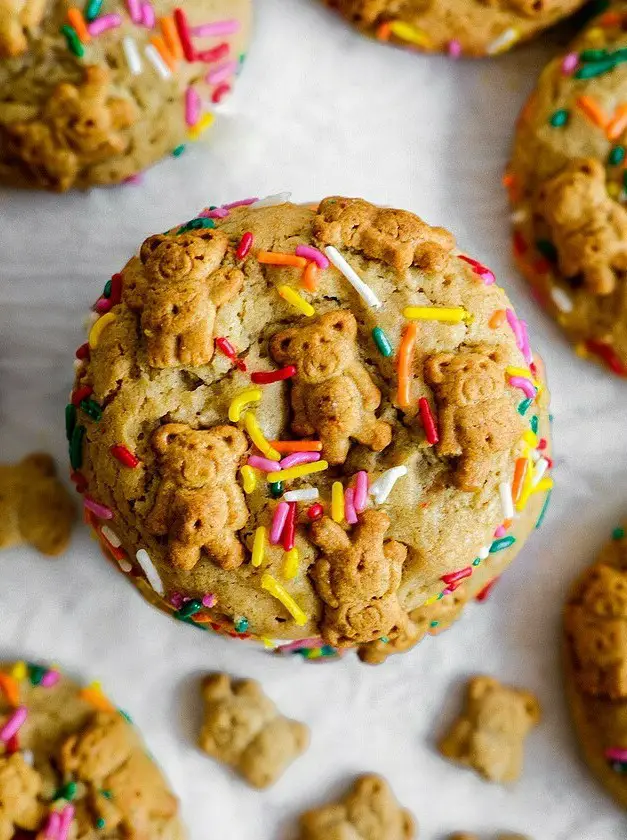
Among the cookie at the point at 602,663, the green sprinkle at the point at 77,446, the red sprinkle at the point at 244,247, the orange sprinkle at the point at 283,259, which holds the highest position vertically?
the orange sprinkle at the point at 283,259

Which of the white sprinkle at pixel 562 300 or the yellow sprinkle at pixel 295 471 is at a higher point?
the white sprinkle at pixel 562 300

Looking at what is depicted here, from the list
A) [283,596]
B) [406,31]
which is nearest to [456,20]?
[406,31]

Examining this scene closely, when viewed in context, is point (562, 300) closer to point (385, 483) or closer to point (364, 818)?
point (385, 483)

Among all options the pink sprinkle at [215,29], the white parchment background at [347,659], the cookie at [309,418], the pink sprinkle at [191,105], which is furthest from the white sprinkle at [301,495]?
the pink sprinkle at [215,29]

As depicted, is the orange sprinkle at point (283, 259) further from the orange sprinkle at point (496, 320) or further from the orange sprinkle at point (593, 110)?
the orange sprinkle at point (593, 110)

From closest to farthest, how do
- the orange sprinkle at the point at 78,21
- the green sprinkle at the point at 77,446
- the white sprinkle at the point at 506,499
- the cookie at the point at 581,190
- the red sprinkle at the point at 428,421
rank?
the red sprinkle at the point at 428,421, the white sprinkle at the point at 506,499, the green sprinkle at the point at 77,446, the orange sprinkle at the point at 78,21, the cookie at the point at 581,190

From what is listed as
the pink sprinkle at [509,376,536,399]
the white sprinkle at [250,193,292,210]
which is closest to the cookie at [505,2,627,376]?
the pink sprinkle at [509,376,536,399]

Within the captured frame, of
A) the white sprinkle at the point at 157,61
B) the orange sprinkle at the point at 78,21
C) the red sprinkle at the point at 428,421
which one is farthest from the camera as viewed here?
the white sprinkle at the point at 157,61
